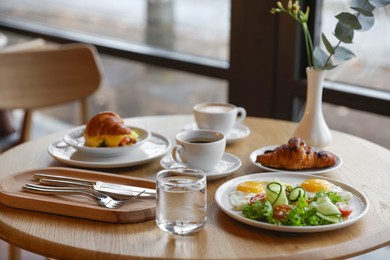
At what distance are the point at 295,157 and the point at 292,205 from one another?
0.76 ft

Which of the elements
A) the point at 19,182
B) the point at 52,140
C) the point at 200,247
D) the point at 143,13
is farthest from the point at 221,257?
the point at 143,13

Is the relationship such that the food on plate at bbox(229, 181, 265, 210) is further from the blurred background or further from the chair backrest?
the chair backrest

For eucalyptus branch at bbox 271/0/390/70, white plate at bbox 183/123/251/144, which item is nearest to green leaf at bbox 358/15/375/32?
eucalyptus branch at bbox 271/0/390/70

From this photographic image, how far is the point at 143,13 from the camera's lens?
337 centimetres

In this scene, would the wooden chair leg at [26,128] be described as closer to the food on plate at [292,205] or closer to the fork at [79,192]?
the fork at [79,192]

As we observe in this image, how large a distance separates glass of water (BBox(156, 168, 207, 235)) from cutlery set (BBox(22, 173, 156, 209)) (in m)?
0.12

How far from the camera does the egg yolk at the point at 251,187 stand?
126 cm

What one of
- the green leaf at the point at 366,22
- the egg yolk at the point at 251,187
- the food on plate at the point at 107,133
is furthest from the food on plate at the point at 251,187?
the green leaf at the point at 366,22

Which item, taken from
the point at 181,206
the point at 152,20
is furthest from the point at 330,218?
the point at 152,20

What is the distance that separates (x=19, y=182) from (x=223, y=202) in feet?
1.45

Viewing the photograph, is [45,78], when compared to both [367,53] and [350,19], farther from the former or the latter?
[350,19]

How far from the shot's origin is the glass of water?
113cm

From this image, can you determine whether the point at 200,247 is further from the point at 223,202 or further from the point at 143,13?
the point at 143,13

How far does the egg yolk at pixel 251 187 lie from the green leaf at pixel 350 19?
447 millimetres
